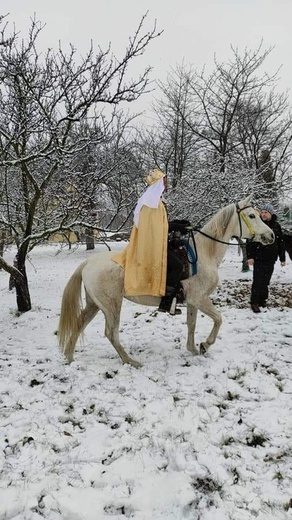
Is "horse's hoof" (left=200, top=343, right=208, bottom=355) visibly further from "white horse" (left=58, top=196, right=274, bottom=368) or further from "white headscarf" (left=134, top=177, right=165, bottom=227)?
"white headscarf" (left=134, top=177, right=165, bottom=227)

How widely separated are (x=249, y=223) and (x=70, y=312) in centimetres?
283

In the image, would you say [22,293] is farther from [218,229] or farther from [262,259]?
[262,259]

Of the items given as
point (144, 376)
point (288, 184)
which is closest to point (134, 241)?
point (144, 376)

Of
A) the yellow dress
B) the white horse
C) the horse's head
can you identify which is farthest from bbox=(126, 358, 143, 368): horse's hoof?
the horse's head

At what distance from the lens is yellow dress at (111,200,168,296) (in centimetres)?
434

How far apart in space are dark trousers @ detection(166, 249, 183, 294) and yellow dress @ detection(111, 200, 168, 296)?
107 millimetres

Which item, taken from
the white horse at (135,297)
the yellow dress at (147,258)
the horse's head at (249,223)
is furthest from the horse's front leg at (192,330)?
the horse's head at (249,223)

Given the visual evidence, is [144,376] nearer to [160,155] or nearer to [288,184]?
[288,184]

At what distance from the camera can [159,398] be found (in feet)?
12.1

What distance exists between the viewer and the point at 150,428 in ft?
10.4

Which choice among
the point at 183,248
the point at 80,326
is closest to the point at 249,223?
the point at 183,248

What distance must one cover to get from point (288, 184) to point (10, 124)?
11.8 metres

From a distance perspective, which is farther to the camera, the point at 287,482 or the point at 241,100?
the point at 241,100

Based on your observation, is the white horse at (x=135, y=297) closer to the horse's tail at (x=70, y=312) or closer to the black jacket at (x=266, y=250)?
the horse's tail at (x=70, y=312)
